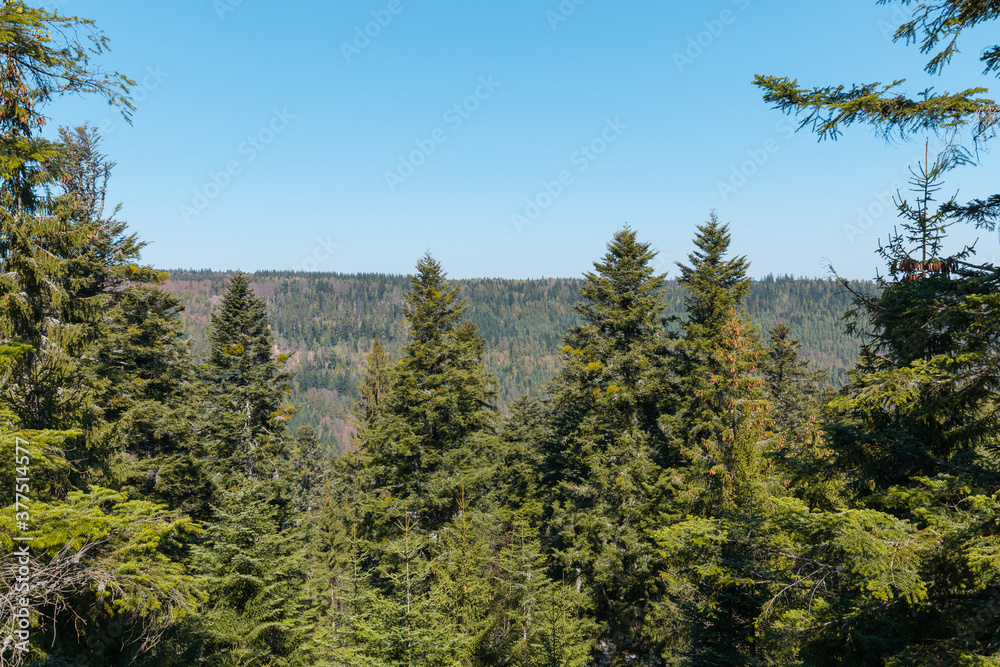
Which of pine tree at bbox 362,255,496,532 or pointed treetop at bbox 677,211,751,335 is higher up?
pointed treetop at bbox 677,211,751,335

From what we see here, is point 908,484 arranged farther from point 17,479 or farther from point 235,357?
point 235,357

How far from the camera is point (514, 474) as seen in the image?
28406mm

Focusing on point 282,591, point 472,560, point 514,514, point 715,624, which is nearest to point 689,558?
point 715,624

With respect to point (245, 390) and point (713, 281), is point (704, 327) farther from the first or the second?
point (245, 390)

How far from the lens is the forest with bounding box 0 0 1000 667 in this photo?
532 cm

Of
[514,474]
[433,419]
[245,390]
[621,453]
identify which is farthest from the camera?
[514,474]

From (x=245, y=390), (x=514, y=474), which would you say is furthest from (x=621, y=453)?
(x=245, y=390)

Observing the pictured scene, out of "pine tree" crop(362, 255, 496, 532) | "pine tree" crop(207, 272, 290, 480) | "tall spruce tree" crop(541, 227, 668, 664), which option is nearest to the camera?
"tall spruce tree" crop(541, 227, 668, 664)

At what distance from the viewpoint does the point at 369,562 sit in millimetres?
27734

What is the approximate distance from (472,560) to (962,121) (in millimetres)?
13590

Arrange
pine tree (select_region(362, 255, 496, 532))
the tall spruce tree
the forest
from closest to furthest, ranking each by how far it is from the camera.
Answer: the forest → the tall spruce tree → pine tree (select_region(362, 255, 496, 532))

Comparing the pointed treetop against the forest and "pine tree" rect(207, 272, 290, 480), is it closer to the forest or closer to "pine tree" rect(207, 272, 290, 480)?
the forest

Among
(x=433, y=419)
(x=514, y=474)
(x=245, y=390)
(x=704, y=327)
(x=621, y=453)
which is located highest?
(x=704, y=327)

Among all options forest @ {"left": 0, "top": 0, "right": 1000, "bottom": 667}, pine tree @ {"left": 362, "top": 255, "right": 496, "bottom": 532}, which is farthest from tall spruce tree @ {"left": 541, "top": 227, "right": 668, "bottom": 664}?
pine tree @ {"left": 362, "top": 255, "right": 496, "bottom": 532}
